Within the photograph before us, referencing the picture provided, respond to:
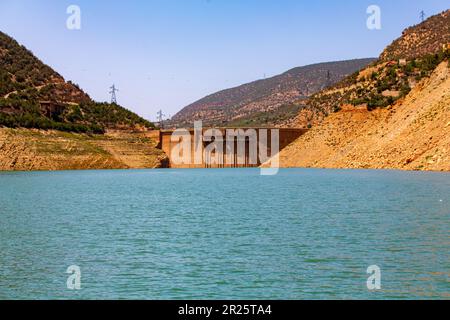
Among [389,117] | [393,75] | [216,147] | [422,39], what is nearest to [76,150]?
[216,147]

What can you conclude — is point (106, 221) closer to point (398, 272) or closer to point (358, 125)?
point (398, 272)

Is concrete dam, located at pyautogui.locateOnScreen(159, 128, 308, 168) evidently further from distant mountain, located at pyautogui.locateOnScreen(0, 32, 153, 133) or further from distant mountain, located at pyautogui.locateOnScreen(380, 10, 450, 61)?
distant mountain, located at pyautogui.locateOnScreen(380, 10, 450, 61)

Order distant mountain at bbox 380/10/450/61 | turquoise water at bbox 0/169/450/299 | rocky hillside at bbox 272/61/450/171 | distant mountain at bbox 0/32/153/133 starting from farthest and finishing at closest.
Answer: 1. distant mountain at bbox 380/10/450/61
2. distant mountain at bbox 0/32/153/133
3. rocky hillside at bbox 272/61/450/171
4. turquoise water at bbox 0/169/450/299

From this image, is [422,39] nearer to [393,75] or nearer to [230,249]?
[393,75]

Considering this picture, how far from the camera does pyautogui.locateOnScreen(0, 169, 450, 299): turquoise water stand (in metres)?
20.3

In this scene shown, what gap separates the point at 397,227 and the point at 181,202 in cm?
2260

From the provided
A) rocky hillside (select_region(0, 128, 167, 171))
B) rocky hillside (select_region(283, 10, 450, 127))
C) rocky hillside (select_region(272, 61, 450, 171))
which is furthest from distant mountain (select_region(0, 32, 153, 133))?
rocky hillside (select_region(283, 10, 450, 127))

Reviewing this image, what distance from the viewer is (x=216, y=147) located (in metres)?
163

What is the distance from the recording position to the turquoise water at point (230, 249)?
20.3m

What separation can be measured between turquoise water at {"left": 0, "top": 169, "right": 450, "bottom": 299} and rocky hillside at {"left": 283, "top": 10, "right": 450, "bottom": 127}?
280ft

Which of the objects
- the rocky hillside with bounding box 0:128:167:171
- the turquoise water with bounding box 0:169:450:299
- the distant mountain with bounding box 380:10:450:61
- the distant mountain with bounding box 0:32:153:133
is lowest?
the turquoise water with bounding box 0:169:450:299

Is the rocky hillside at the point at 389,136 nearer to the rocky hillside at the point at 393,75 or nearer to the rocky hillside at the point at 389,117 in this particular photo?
the rocky hillside at the point at 389,117

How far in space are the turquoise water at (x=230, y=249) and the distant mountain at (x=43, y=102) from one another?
92863 mm

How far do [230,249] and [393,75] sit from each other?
120359 millimetres
